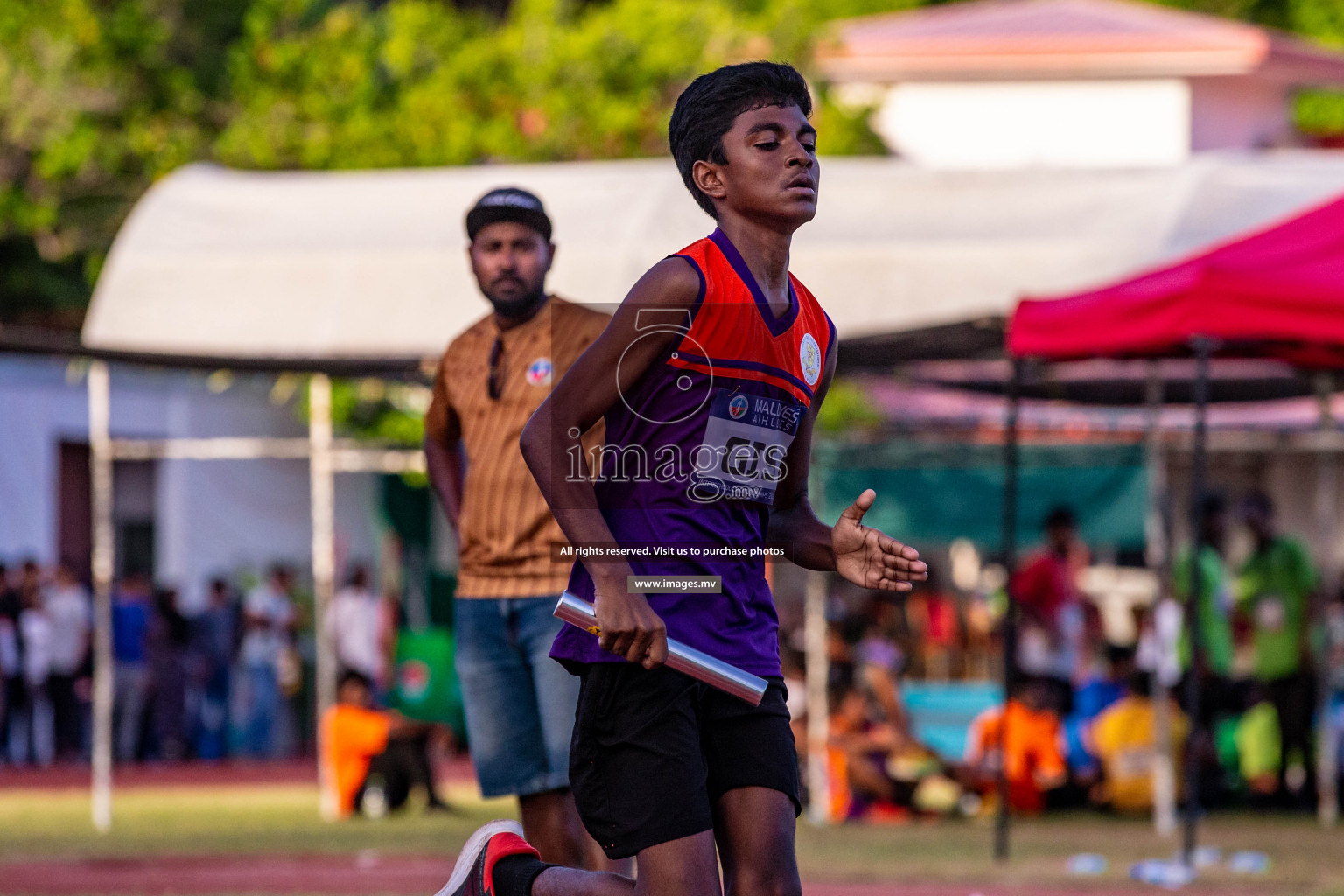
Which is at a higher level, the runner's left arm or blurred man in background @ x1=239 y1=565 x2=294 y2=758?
the runner's left arm

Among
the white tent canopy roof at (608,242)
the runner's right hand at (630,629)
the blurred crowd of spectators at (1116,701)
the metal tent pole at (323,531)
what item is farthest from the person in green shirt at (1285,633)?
the runner's right hand at (630,629)

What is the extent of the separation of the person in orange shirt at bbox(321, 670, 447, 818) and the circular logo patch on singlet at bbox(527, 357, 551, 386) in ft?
23.1

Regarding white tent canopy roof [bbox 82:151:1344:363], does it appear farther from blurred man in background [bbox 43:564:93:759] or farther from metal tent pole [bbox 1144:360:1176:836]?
blurred man in background [bbox 43:564:93:759]

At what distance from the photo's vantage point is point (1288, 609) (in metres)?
13.0

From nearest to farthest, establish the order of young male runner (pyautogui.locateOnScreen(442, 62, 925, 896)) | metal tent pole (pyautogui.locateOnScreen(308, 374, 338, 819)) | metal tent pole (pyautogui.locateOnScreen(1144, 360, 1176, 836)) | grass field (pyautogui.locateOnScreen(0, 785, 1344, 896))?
young male runner (pyautogui.locateOnScreen(442, 62, 925, 896)), grass field (pyautogui.locateOnScreen(0, 785, 1344, 896)), metal tent pole (pyautogui.locateOnScreen(1144, 360, 1176, 836)), metal tent pole (pyautogui.locateOnScreen(308, 374, 338, 819))

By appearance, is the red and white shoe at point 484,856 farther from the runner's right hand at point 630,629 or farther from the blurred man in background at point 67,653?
the blurred man in background at point 67,653

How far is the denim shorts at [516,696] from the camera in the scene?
17.9ft

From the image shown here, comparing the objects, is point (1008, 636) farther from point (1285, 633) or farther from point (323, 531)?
point (323, 531)

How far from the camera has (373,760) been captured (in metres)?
12.3

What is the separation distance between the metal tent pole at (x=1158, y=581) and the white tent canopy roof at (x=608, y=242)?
37.9 inches

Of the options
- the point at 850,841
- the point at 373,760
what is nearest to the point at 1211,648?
the point at 850,841

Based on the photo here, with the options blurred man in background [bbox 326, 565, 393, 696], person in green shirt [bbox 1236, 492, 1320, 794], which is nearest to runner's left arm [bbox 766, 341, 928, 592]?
person in green shirt [bbox 1236, 492, 1320, 794]

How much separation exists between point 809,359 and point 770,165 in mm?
404

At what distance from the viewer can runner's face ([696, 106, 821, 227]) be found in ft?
12.7
